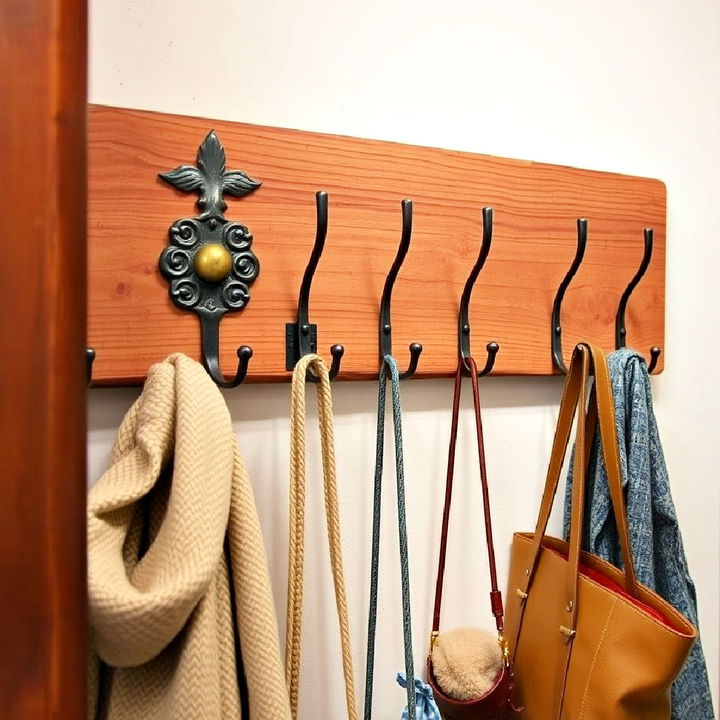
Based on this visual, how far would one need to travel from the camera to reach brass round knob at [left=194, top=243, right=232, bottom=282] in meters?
0.59

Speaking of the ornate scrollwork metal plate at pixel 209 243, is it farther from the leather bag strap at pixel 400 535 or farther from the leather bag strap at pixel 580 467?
the leather bag strap at pixel 580 467

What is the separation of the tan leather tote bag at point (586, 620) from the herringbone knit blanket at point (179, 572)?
270 millimetres

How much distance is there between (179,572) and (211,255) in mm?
262

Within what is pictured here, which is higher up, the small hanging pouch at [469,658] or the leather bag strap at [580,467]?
the leather bag strap at [580,467]

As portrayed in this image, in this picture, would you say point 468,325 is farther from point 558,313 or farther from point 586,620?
point 586,620

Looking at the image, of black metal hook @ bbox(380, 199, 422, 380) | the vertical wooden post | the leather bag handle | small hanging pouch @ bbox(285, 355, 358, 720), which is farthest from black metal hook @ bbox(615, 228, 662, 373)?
the vertical wooden post

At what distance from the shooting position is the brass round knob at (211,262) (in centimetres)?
59

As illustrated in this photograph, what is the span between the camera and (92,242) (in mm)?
565

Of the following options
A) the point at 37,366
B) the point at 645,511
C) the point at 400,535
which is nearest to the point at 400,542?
the point at 400,535

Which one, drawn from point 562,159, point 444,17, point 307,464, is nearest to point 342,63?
point 444,17

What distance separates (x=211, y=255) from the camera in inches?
23.2

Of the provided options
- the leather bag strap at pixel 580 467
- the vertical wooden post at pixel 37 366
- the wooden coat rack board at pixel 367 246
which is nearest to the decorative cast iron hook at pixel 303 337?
the wooden coat rack board at pixel 367 246

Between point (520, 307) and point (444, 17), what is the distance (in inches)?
11.6

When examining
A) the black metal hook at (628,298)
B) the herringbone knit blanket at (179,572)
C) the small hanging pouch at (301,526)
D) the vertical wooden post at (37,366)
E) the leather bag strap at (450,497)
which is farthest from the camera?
the black metal hook at (628,298)
